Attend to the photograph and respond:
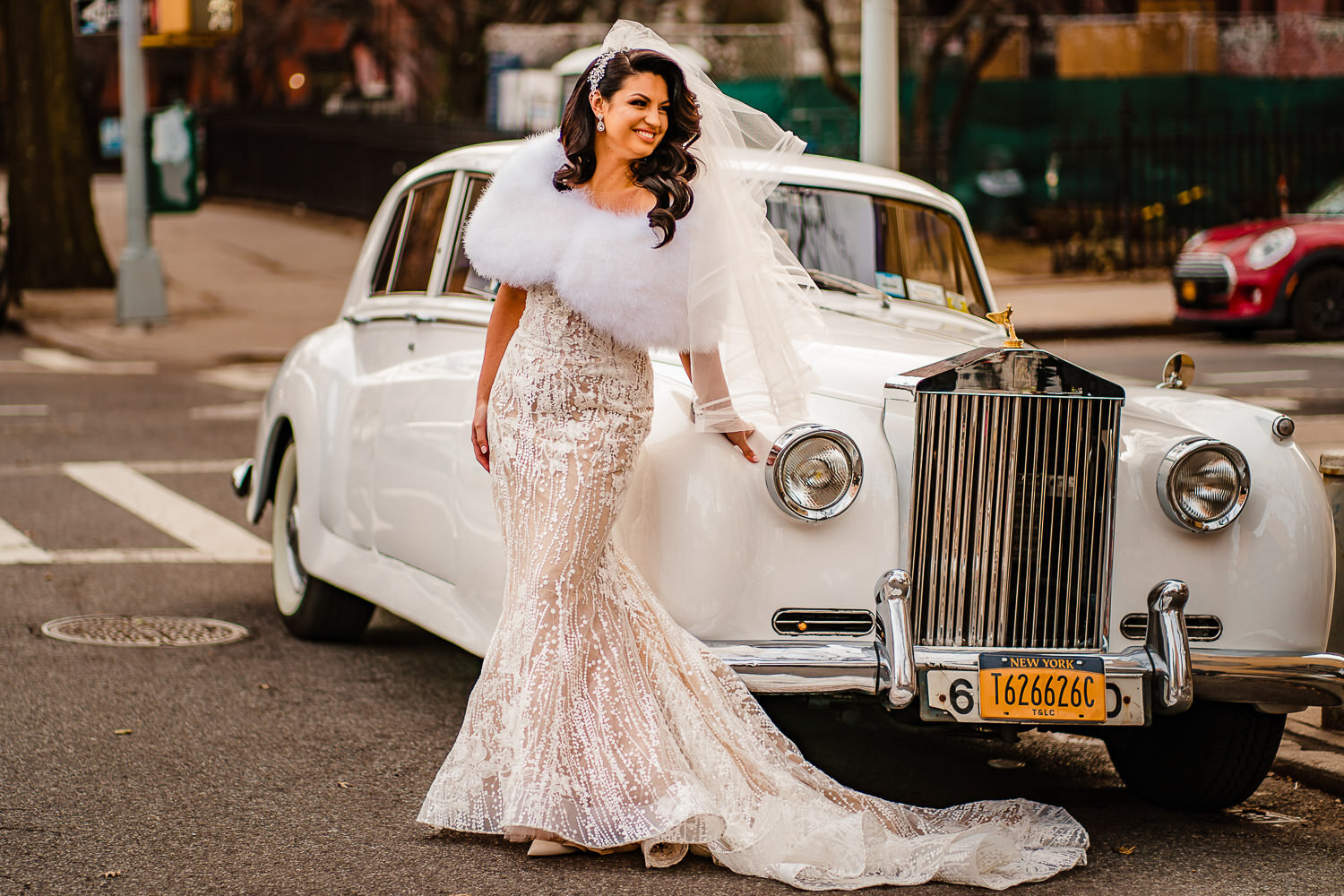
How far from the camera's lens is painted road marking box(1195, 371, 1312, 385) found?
46.8 ft

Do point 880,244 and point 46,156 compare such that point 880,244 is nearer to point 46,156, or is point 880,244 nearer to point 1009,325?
point 1009,325

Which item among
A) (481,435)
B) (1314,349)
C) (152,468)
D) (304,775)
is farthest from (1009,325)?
(1314,349)

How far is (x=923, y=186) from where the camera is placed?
6.37 metres

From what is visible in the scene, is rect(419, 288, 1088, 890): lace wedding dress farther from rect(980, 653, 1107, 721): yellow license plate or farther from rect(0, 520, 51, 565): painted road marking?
rect(0, 520, 51, 565): painted road marking

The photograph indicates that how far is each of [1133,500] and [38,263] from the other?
18.6 meters

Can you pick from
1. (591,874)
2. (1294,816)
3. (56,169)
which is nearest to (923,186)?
(1294,816)

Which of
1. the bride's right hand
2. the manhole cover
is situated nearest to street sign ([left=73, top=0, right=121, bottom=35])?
the manhole cover

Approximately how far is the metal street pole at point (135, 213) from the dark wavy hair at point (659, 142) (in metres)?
14.6

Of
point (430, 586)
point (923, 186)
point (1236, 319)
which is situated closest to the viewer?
point (430, 586)

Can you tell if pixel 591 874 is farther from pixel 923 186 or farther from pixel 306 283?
pixel 306 283

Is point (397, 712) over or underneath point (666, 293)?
underneath

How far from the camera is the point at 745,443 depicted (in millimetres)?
4516

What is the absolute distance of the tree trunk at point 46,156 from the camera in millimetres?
20891

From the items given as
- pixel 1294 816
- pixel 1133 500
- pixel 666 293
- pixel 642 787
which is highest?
pixel 666 293
